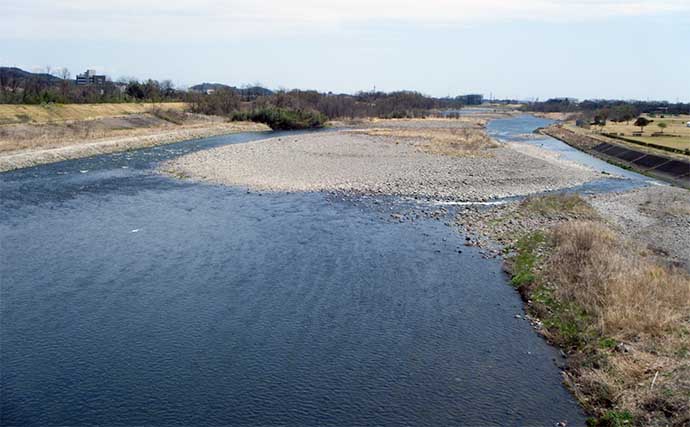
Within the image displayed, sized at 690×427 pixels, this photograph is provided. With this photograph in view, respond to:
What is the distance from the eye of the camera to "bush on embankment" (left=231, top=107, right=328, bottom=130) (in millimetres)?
63812

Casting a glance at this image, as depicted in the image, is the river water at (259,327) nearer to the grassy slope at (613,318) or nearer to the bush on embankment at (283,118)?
the grassy slope at (613,318)

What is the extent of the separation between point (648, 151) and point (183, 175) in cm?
3252

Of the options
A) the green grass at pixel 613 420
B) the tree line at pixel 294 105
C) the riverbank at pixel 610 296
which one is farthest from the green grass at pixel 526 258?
the tree line at pixel 294 105

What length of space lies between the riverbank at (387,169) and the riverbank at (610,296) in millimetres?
6598

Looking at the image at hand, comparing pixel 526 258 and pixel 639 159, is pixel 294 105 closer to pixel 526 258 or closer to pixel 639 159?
pixel 639 159

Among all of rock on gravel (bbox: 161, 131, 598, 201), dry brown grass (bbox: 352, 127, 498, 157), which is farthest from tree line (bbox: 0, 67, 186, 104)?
dry brown grass (bbox: 352, 127, 498, 157)

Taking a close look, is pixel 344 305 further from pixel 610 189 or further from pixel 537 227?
pixel 610 189

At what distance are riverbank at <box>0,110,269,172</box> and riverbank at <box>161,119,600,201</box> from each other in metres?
6.72

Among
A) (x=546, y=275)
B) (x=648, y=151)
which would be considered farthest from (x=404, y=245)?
(x=648, y=151)

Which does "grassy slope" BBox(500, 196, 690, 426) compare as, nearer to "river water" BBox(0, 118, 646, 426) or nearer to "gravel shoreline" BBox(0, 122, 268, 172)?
"river water" BBox(0, 118, 646, 426)

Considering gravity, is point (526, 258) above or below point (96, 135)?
below

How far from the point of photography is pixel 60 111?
153 ft

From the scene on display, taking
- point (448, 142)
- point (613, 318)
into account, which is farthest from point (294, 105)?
point (613, 318)

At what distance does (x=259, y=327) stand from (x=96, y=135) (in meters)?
36.4
